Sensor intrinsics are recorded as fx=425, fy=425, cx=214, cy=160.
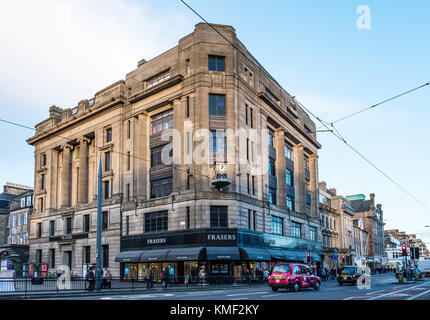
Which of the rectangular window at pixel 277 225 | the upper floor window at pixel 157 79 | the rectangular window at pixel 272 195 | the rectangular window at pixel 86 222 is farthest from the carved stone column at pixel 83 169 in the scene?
the rectangular window at pixel 277 225

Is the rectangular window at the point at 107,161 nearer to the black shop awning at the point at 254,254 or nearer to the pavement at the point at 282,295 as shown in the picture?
the black shop awning at the point at 254,254

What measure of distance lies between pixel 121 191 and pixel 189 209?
39.2ft

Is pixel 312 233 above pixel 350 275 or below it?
above

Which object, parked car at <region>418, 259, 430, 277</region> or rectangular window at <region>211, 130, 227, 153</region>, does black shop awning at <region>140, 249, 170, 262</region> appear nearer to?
rectangular window at <region>211, 130, 227, 153</region>

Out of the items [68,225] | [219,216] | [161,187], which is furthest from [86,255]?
[219,216]

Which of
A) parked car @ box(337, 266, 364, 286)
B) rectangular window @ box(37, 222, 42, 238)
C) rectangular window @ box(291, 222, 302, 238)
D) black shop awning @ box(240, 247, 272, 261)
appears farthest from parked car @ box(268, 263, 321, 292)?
rectangular window @ box(37, 222, 42, 238)

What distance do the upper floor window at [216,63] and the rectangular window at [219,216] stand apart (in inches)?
606

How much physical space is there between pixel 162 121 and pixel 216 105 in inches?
315

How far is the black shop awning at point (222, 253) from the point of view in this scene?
1618 inches

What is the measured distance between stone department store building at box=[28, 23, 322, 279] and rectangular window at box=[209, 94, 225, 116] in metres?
0.16

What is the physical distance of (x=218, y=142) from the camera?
45.3 m

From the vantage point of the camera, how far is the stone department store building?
43812 millimetres

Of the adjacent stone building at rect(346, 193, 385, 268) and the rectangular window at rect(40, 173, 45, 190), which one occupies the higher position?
the rectangular window at rect(40, 173, 45, 190)

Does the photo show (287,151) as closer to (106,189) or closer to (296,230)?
(296,230)
